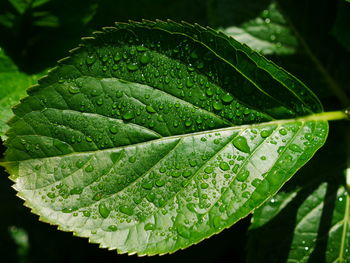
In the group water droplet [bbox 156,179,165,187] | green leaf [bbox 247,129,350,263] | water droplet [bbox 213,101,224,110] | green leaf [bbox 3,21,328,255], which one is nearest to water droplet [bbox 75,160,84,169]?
green leaf [bbox 3,21,328,255]

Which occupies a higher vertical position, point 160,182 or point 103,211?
point 160,182

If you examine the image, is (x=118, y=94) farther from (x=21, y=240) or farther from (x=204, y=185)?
(x=21, y=240)

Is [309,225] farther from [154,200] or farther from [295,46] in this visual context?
[295,46]

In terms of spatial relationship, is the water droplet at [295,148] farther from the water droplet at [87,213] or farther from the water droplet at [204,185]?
the water droplet at [87,213]

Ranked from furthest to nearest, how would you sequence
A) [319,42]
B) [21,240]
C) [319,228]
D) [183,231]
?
[21,240] < [319,42] < [319,228] < [183,231]

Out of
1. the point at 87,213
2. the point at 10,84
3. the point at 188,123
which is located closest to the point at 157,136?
the point at 188,123

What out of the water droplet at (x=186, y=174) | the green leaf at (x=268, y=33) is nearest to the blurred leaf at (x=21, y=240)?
the water droplet at (x=186, y=174)

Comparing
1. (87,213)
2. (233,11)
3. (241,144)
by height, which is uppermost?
(233,11)
